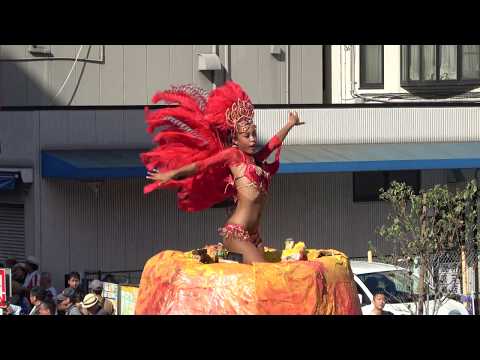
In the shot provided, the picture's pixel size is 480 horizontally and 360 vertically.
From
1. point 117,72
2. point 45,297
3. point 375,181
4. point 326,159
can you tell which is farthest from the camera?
point 375,181

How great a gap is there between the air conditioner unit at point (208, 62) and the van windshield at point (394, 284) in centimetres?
674

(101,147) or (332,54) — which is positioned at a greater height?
(332,54)

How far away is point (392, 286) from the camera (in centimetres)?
1443

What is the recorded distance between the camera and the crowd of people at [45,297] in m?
11.8

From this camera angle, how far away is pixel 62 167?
17.1 meters

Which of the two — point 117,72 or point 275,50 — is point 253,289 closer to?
point 117,72

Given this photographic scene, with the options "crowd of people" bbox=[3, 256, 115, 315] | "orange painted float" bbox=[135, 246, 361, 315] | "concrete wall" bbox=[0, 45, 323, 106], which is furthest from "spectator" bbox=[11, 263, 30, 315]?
"orange painted float" bbox=[135, 246, 361, 315]

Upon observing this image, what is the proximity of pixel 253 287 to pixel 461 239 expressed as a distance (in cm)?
688

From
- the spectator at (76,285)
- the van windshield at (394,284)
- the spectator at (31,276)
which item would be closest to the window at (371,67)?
the van windshield at (394,284)

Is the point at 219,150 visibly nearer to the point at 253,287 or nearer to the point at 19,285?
the point at 253,287

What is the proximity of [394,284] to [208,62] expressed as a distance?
7.07m

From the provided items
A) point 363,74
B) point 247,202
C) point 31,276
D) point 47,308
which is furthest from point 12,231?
point 247,202

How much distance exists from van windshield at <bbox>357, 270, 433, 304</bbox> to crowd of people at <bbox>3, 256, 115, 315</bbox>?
350 cm
